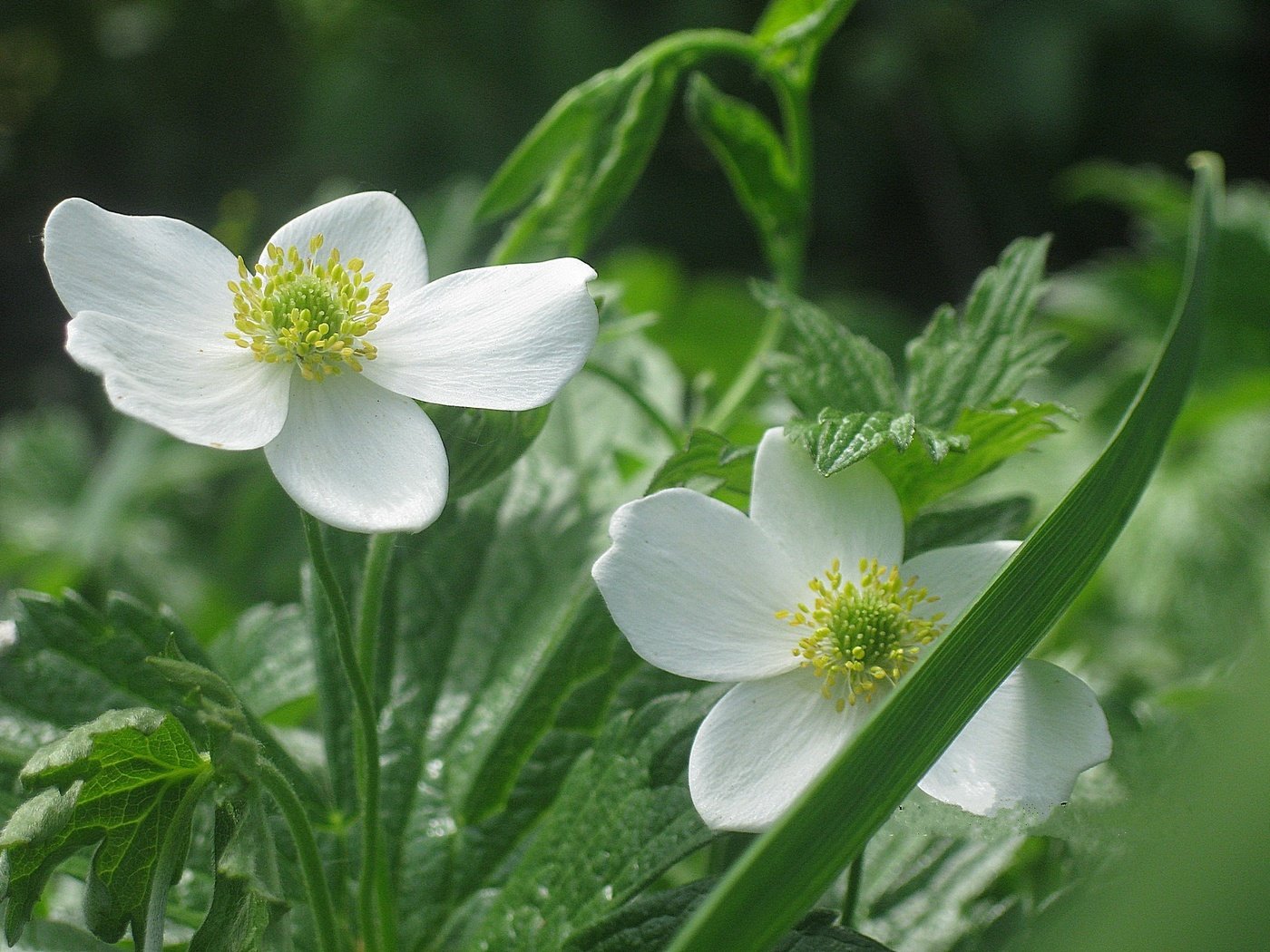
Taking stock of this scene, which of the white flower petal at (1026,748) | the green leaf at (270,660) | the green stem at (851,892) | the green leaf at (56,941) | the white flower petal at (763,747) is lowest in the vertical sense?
the green leaf at (56,941)

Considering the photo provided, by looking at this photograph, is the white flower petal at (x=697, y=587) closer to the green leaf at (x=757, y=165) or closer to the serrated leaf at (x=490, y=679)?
the serrated leaf at (x=490, y=679)

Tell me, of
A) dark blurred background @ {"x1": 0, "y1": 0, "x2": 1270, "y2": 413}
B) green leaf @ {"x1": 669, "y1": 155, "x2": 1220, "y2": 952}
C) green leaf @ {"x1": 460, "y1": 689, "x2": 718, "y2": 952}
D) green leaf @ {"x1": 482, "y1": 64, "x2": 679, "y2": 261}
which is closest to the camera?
green leaf @ {"x1": 669, "y1": 155, "x2": 1220, "y2": 952}

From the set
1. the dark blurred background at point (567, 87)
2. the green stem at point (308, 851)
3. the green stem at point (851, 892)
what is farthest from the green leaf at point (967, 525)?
the dark blurred background at point (567, 87)

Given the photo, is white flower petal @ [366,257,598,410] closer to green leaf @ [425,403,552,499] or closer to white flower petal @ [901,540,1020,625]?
green leaf @ [425,403,552,499]

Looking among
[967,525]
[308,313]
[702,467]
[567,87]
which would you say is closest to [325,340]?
[308,313]

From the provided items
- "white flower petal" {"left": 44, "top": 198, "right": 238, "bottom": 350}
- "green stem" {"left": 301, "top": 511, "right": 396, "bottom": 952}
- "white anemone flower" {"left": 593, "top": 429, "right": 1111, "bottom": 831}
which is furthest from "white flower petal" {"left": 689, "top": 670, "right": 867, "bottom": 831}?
"white flower petal" {"left": 44, "top": 198, "right": 238, "bottom": 350}

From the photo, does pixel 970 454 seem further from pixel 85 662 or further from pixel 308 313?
pixel 85 662

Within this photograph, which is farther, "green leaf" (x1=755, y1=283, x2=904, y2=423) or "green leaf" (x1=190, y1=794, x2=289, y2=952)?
"green leaf" (x1=755, y1=283, x2=904, y2=423)
